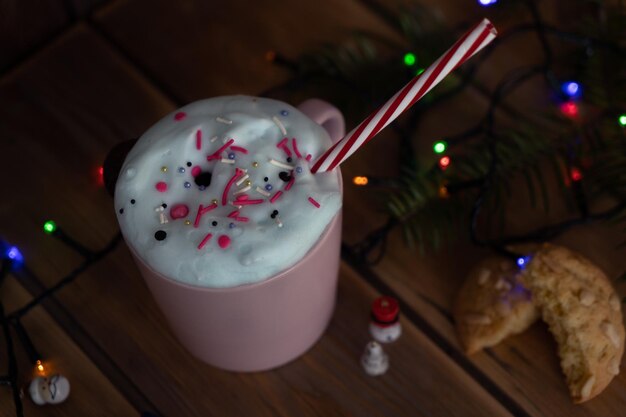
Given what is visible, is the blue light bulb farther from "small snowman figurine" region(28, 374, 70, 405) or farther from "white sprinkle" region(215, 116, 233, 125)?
"small snowman figurine" region(28, 374, 70, 405)

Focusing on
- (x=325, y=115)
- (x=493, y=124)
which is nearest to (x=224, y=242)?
(x=325, y=115)

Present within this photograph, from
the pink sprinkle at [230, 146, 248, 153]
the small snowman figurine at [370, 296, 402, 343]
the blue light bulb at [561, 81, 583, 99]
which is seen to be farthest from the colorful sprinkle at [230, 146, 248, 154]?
the blue light bulb at [561, 81, 583, 99]

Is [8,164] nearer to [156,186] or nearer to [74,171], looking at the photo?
[74,171]

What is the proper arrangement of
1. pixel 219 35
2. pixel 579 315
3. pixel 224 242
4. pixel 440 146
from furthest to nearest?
pixel 219 35 < pixel 440 146 < pixel 579 315 < pixel 224 242

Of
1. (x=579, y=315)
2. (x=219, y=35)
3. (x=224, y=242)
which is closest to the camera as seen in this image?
A: (x=224, y=242)

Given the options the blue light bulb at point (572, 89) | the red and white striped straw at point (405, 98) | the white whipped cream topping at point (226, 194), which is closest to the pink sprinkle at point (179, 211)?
the white whipped cream topping at point (226, 194)

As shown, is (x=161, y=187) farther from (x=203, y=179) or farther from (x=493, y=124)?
(x=493, y=124)

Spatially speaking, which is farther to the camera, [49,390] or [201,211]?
[49,390]

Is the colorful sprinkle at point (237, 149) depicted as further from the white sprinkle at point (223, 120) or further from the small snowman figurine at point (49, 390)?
the small snowman figurine at point (49, 390)
